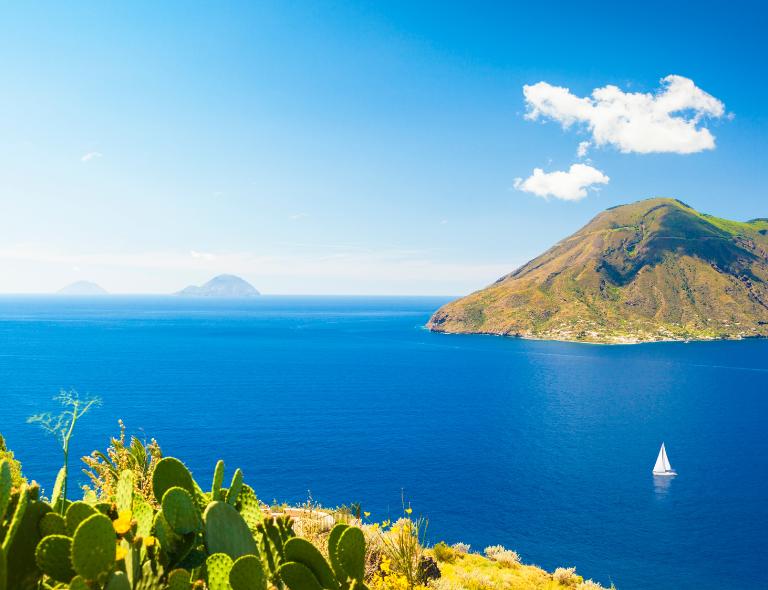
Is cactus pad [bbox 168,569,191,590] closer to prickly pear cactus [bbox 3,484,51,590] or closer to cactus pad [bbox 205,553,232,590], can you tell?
cactus pad [bbox 205,553,232,590]

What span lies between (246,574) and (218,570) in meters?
0.48

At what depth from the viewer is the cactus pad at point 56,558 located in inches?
205

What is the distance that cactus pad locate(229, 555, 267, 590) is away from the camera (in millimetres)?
5195

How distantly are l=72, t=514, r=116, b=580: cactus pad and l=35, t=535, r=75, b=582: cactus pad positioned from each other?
0.53 m

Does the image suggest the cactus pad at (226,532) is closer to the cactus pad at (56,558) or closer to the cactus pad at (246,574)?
Result: the cactus pad at (246,574)

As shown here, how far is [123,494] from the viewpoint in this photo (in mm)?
6340

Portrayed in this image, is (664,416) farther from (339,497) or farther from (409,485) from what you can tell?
(339,497)

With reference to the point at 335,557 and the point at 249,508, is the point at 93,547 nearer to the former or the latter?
the point at 249,508

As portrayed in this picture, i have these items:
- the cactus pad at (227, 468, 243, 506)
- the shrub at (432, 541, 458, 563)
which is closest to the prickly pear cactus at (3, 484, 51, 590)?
the cactus pad at (227, 468, 243, 506)

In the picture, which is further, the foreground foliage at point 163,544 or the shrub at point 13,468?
the shrub at point 13,468

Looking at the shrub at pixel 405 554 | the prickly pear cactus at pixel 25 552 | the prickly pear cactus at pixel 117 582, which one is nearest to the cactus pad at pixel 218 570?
the prickly pear cactus at pixel 117 582

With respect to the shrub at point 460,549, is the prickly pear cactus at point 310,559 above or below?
above

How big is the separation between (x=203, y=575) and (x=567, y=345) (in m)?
199

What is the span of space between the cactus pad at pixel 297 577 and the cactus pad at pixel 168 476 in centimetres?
181
